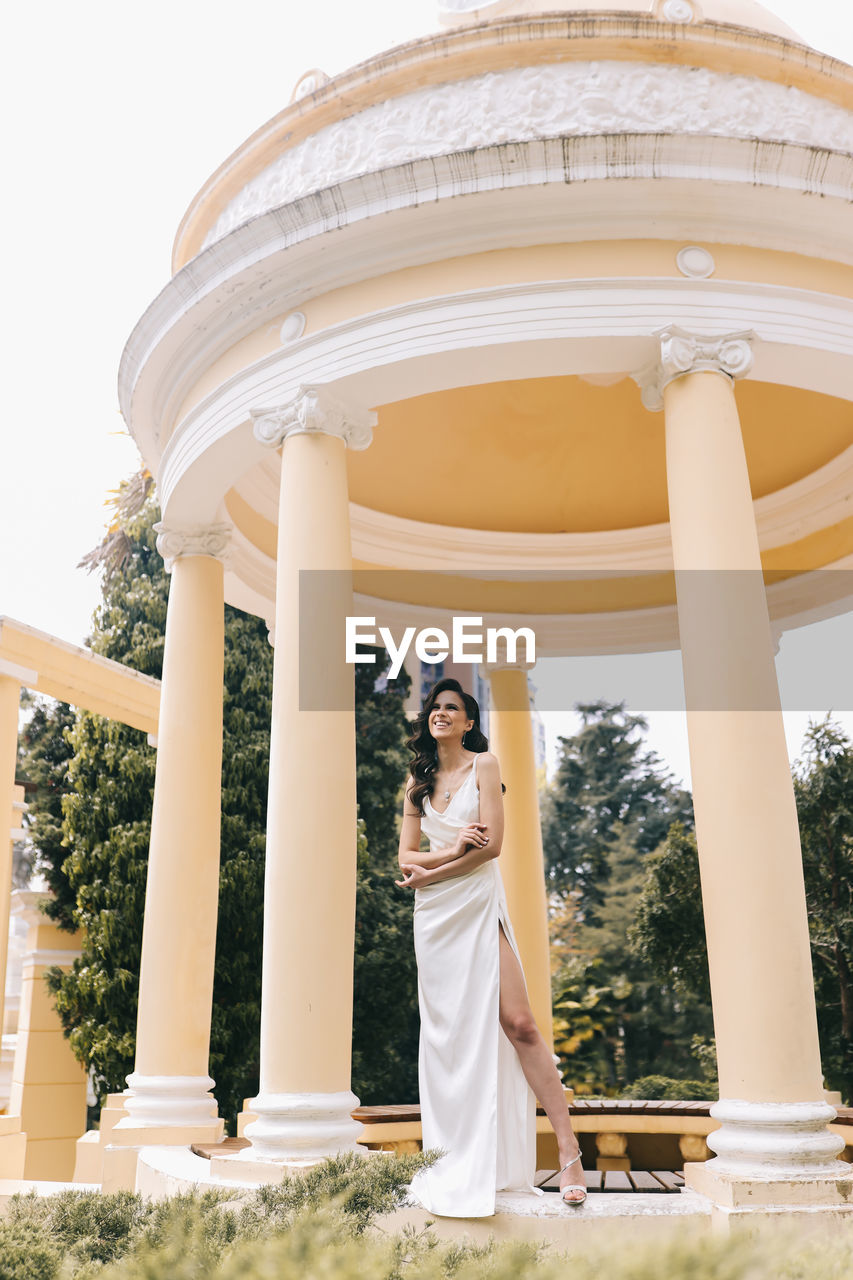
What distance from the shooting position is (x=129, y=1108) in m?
15.4

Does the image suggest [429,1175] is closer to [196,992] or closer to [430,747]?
[430,747]

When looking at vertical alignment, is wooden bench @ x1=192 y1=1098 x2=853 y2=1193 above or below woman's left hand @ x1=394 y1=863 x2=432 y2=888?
below

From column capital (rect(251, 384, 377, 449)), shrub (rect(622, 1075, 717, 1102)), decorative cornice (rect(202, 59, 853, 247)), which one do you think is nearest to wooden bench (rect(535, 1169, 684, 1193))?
column capital (rect(251, 384, 377, 449))

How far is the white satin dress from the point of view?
10094 millimetres

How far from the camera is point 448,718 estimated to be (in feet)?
37.6

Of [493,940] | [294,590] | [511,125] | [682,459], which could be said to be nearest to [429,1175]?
[493,940]

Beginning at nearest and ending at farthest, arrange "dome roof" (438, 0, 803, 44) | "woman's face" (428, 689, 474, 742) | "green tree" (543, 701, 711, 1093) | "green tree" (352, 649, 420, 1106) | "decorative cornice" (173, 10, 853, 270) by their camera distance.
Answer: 1. "woman's face" (428, 689, 474, 742)
2. "decorative cornice" (173, 10, 853, 270)
3. "dome roof" (438, 0, 803, 44)
4. "green tree" (352, 649, 420, 1106)
5. "green tree" (543, 701, 711, 1093)

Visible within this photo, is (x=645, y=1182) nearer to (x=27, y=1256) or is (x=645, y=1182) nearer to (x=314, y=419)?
(x=27, y=1256)

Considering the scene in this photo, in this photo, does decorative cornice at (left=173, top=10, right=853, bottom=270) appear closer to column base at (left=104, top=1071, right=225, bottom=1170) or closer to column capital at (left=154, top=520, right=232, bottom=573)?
column capital at (left=154, top=520, right=232, bottom=573)

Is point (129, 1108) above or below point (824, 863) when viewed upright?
below

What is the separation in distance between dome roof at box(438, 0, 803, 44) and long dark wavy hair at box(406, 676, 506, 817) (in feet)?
31.4

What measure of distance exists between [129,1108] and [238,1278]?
10156 millimetres

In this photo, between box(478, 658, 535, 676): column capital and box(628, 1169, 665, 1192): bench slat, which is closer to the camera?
box(628, 1169, 665, 1192): bench slat

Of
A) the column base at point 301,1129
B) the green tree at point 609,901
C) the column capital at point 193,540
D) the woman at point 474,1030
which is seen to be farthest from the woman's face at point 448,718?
the green tree at point 609,901
